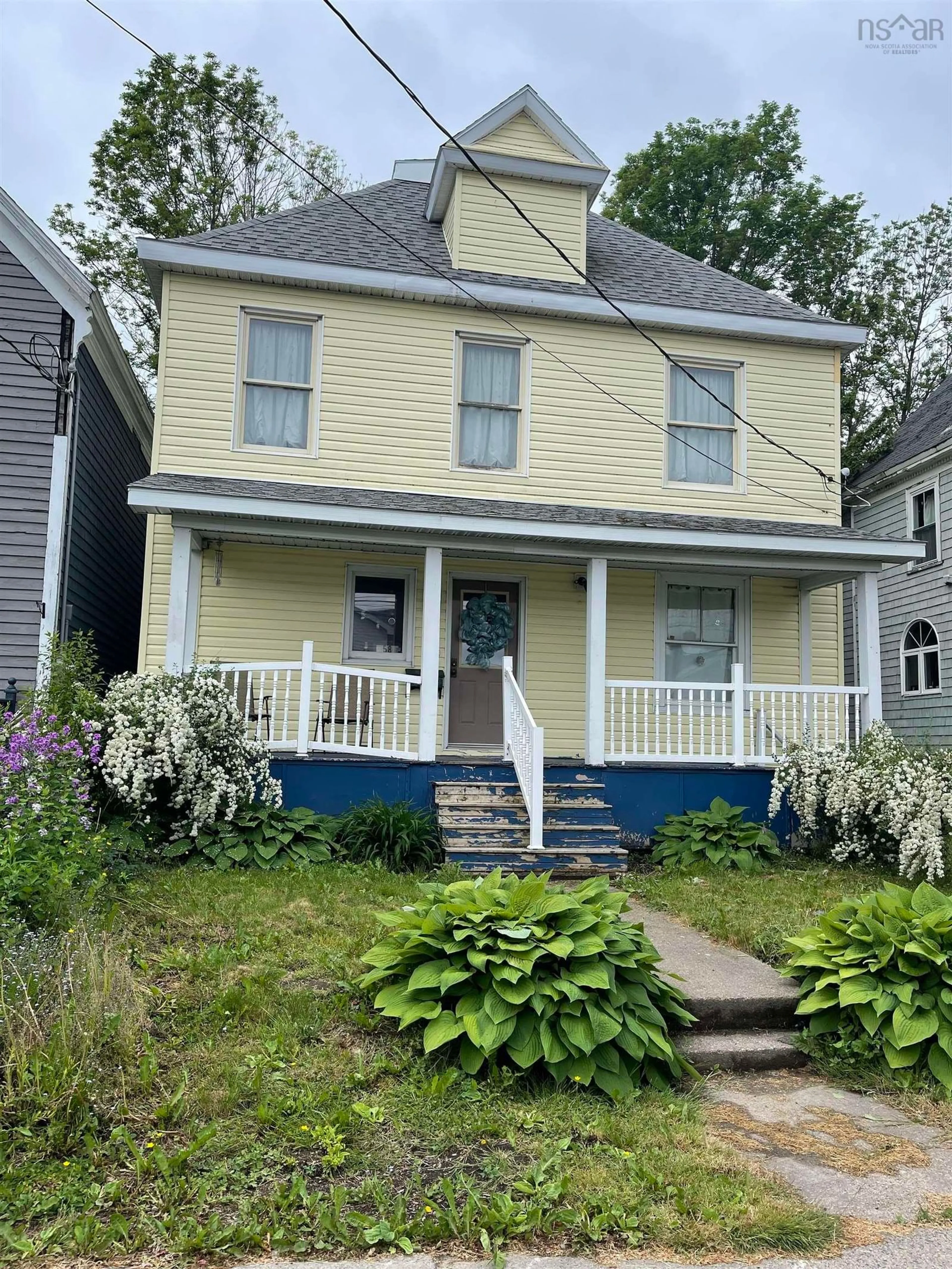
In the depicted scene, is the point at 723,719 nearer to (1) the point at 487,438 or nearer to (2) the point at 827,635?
(2) the point at 827,635

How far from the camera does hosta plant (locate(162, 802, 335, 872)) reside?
764 centimetres

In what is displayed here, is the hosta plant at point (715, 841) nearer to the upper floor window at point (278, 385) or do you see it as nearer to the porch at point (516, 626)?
the porch at point (516, 626)

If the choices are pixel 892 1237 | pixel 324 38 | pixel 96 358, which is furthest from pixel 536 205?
pixel 892 1237

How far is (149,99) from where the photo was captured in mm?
19469

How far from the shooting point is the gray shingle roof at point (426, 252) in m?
10.7

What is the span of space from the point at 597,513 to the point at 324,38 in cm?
522

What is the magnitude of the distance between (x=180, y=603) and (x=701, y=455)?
6554 mm

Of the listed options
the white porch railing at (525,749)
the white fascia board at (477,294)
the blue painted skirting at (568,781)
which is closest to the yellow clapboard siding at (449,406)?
the white fascia board at (477,294)

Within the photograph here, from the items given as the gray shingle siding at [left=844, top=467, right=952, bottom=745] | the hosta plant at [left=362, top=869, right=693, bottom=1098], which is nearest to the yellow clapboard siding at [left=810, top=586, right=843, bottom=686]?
the gray shingle siding at [left=844, top=467, right=952, bottom=745]

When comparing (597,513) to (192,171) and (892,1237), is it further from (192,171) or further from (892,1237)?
(192,171)

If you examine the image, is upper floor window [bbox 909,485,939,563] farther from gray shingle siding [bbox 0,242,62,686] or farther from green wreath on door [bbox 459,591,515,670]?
gray shingle siding [bbox 0,242,62,686]

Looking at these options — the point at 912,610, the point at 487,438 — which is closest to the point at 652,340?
the point at 487,438

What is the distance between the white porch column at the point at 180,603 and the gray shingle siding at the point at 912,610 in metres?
10.2

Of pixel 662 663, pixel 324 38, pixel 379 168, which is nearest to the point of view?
pixel 324 38
